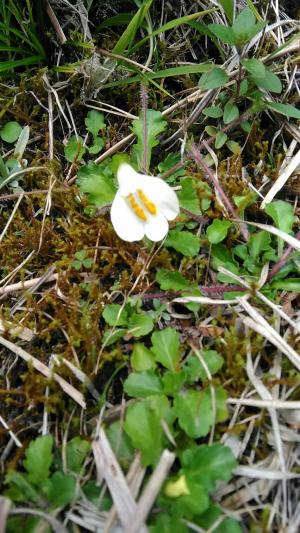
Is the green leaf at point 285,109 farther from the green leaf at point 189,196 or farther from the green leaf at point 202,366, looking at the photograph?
the green leaf at point 202,366

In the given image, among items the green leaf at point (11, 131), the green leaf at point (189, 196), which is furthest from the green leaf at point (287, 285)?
the green leaf at point (11, 131)

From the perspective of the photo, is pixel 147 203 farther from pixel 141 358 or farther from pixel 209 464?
pixel 209 464

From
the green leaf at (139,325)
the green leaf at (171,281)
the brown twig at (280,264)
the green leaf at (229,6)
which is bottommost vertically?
the brown twig at (280,264)

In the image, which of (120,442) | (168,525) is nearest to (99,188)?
(120,442)

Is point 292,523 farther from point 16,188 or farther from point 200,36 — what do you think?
point 200,36

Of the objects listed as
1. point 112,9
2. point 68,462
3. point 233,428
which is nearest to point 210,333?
point 233,428
